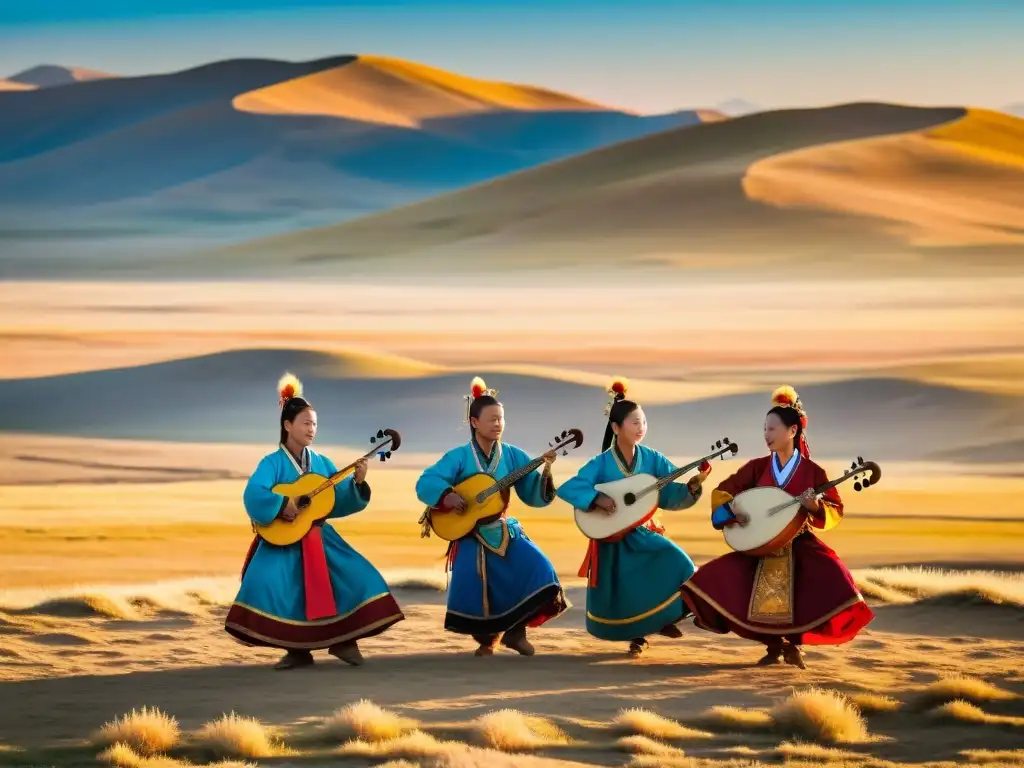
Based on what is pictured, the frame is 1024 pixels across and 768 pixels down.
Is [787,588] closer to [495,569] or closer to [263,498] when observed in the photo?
[495,569]

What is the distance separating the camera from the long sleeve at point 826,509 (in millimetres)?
10883

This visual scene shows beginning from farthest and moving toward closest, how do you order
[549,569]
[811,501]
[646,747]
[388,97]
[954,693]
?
[388,97] < [549,569] < [811,501] < [954,693] < [646,747]

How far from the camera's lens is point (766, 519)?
36.2 ft

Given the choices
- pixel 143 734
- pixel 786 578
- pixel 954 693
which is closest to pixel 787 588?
pixel 786 578

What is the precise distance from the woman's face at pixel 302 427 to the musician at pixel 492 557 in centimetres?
70

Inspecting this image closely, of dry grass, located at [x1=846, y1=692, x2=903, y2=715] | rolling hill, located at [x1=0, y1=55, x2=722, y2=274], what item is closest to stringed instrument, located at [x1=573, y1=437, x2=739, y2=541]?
dry grass, located at [x1=846, y1=692, x2=903, y2=715]

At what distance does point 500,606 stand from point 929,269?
5324 centimetres

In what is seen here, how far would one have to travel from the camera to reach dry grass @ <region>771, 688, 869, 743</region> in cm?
928

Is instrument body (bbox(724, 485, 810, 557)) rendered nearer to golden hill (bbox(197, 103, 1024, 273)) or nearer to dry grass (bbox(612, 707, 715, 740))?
dry grass (bbox(612, 707, 715, 740))

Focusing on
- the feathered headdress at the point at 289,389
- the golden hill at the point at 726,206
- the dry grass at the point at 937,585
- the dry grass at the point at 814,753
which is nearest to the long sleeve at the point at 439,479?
the feathered headdress at the point at 289,389

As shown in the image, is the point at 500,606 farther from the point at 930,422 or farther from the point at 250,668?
the point at 930,422

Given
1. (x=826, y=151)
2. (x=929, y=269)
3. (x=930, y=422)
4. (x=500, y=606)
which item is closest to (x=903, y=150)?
(x=826, y=151)

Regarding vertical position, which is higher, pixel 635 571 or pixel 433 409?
pixel 433 409

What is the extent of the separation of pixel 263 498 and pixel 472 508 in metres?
1.18
